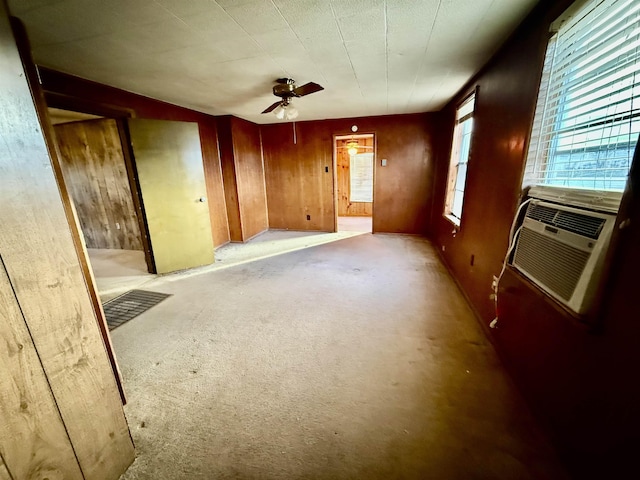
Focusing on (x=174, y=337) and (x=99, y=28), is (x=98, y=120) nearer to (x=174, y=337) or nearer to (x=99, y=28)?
(x=99, y=28)

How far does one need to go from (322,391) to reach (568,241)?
1489 millimetres

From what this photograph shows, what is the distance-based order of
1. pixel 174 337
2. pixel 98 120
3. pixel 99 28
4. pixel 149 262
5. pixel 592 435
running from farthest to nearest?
pixel 98 120 → pixel 149 262 → pixel 174 337 → pixel 99 28 → pixel 592 435

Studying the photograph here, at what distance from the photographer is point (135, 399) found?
4.96 feet

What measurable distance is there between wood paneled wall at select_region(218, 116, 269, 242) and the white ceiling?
1447 millimetres

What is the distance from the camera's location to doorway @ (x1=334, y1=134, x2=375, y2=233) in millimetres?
6406

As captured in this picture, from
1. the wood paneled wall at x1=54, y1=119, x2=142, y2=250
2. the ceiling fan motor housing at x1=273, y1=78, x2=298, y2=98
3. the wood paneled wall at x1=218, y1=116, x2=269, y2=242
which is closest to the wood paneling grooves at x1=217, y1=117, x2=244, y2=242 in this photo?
the wood paneled wall at x1=218, y1=116, x2=269, y2=242

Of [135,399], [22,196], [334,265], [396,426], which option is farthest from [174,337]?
[334,265]

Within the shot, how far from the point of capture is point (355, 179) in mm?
6781

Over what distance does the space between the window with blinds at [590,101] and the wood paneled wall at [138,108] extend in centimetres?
373

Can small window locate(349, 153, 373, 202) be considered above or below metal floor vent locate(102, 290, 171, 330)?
above

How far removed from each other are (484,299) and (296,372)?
1.63m

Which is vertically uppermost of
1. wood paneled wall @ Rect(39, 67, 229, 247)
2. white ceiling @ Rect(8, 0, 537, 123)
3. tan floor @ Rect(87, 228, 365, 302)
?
white ceiling @ Rect(8, 0, 537, 123)

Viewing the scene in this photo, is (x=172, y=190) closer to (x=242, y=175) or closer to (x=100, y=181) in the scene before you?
(x=242, y=175)

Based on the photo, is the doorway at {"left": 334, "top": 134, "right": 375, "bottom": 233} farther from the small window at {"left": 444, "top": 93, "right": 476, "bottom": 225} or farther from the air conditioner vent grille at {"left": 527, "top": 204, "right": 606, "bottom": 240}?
the air conditioner vent grille at {"left": 527, "top": 204, "right": 606, "bottom": 240}
